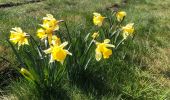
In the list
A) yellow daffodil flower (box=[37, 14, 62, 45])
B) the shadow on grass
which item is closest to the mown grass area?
the shadow on grass

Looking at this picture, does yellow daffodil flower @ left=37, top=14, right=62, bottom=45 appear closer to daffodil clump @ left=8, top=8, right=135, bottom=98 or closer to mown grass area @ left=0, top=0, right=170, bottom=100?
daffodil clump @ left=8, top=8, right=135, bottom=98

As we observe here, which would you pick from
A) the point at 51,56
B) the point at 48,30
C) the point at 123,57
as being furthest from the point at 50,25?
the point at 123,57

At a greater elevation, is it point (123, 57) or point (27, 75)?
point (27, 75)

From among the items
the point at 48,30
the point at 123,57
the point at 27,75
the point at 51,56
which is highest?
the point at 48,30

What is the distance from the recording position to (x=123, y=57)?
475 cm

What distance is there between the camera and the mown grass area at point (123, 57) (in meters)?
3.90

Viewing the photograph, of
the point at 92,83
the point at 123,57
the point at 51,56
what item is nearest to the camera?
the point at 51,56

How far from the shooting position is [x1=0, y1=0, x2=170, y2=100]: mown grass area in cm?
390

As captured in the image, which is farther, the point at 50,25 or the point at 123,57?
the point at 123,57

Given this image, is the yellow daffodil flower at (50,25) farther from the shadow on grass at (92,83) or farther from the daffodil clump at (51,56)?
the shadow on grass at (92,83)

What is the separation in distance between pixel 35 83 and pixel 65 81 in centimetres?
44

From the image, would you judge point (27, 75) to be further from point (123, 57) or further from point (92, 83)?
point (123, 57)

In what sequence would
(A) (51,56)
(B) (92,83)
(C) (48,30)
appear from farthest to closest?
(B) (92,83) → (C) (48,30) → (A) (51,56)

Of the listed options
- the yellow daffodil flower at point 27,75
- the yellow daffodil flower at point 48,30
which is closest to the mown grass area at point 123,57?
the yellow daffodil flower at point 27,75
